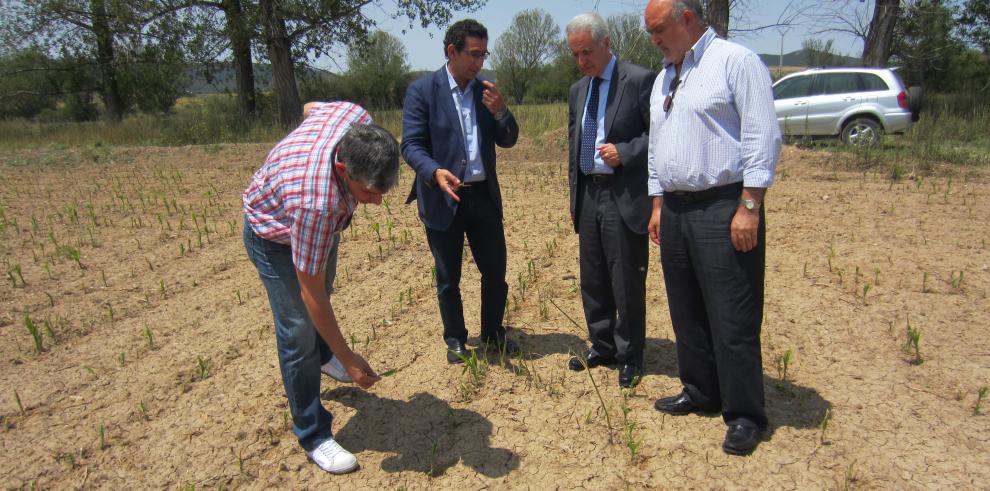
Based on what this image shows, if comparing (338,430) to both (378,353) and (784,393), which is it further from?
(784,393)

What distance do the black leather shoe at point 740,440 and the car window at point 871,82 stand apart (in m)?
10.7

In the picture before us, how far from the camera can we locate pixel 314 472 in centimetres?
281

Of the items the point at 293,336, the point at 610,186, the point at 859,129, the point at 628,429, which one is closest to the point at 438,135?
the point at 610,186

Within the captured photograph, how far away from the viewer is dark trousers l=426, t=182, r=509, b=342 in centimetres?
341

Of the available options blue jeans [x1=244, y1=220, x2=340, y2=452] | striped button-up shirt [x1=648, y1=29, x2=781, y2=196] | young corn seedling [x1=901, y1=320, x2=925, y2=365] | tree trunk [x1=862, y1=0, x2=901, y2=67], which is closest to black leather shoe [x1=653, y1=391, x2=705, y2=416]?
striped button-up shirt [x1=648, y1=29, x2=781, y2=196]

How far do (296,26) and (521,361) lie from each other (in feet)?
56.5

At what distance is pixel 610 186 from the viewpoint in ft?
10.5

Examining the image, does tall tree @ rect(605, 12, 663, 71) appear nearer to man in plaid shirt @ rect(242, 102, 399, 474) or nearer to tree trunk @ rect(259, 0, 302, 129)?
man in plaid shirt @ rect(242, 102, 399, 474)

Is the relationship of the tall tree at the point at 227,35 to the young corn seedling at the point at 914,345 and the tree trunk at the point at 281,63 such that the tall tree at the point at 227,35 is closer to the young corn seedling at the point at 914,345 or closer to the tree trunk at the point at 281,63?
the tree trunk at the point at 281,63

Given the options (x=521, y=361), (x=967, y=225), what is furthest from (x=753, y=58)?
(x=967, y=225)

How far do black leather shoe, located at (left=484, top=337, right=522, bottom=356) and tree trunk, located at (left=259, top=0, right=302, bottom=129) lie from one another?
1514cm

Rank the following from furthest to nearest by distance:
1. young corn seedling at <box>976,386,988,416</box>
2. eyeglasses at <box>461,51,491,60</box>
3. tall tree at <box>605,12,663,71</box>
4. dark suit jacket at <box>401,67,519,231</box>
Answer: tall tree at <box>605,12,663,71</box> < dark suit jacket at <box>401,67,519,231</box> < eyeglasses at <box>461,51,491,60</box> < young corn seedling at <box>976,386,988,416</box>

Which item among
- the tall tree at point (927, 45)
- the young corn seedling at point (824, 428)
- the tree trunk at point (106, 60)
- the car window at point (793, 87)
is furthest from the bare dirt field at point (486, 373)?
the tree trunk at point (106, 60)

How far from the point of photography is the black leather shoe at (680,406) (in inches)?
119
